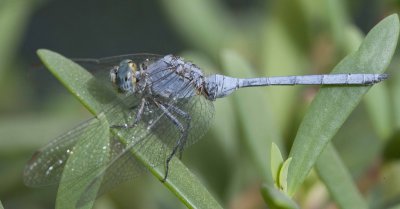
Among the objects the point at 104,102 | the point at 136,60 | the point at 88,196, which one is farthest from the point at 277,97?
the point at 88,196

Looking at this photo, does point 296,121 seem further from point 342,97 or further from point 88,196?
point 88,196

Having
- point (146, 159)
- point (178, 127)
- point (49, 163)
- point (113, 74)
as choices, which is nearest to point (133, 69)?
point (113, 74)

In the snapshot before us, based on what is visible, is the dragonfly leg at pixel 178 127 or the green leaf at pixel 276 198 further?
the dragonfly leg at pixel 178 127

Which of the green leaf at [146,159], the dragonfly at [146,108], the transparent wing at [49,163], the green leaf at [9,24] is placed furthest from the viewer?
the green leaf at [9,24]

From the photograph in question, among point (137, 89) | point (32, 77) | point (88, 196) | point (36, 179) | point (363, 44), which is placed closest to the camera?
point (88, 196)

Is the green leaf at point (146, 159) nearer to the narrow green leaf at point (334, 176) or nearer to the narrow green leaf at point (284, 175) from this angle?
the narrow green leaf at point (284, 175)

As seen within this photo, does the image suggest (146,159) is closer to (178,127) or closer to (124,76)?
(178,127)

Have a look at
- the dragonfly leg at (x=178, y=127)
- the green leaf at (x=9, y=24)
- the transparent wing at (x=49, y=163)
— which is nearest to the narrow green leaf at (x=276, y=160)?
the dragonfly leg at (x=178, y=127)
